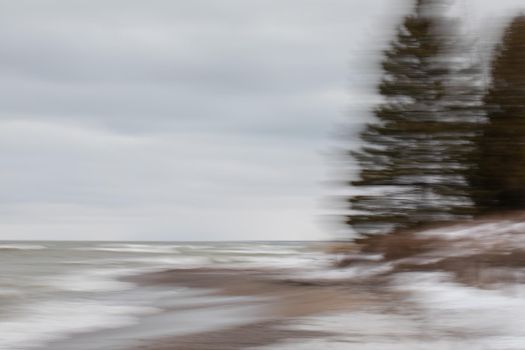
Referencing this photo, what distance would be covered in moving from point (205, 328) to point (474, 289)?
16.7 ft

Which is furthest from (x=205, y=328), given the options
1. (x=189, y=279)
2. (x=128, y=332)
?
(x=189, y=279)

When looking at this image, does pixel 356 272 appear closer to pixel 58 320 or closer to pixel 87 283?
pixel 87 283

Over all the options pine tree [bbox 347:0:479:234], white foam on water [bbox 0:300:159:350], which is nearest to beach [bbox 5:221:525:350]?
white foam on water [bbox 0:300:159:350]

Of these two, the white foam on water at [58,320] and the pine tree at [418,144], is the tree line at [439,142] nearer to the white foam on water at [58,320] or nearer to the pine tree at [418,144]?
the pine tree at [418,144]

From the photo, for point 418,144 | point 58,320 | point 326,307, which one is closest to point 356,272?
point 418,144

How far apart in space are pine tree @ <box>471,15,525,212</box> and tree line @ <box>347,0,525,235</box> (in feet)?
0.11

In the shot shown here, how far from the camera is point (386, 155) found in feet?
93.0

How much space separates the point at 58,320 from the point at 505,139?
64.0 feet

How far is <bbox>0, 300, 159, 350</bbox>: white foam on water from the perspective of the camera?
10.9 meters

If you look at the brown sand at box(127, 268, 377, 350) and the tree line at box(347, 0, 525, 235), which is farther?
the tree line at box(347, 0, 525, 235)

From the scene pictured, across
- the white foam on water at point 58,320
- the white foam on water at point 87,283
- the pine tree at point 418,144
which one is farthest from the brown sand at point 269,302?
the pine tree at point 418,144

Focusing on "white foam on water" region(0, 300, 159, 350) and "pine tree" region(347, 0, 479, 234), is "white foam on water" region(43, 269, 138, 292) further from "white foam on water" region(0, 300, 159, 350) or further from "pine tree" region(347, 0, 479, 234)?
"pine tree" region(347, 0, 479, 234)

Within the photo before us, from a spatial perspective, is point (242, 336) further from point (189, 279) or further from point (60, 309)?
point (189, 279)

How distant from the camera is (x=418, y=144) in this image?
28266 millimetres
